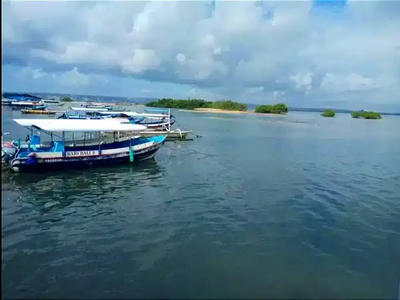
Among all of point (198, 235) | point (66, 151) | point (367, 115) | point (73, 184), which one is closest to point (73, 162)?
point (66, 151)

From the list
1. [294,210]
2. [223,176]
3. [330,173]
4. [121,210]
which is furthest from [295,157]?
[121,210]

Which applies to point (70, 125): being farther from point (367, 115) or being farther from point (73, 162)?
point (367, 115)

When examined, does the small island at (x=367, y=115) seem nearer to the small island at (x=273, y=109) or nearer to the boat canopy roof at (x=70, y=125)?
the small island at (x=273, y=109)

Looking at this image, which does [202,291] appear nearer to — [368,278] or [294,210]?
A: [368,278]

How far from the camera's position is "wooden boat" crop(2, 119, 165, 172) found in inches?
780

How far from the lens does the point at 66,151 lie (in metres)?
20.9

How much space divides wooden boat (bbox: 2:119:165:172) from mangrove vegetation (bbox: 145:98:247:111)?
105651 mm

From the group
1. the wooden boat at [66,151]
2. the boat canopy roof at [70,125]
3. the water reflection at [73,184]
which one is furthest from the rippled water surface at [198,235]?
the boat canopy roof at [70,125]

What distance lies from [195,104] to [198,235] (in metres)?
121

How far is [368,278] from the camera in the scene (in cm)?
973

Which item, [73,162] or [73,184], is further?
[73,162]

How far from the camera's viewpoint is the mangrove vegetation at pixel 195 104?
427 ft

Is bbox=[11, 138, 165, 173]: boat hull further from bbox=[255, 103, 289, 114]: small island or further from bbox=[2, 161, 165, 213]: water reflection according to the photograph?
bbox=[255, 103, 289, 114]: small island

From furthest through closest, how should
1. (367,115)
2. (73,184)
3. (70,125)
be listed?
(367,115), (70,125), (73,184)
